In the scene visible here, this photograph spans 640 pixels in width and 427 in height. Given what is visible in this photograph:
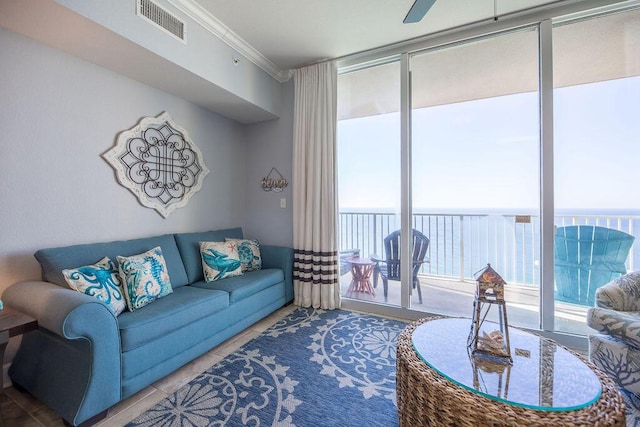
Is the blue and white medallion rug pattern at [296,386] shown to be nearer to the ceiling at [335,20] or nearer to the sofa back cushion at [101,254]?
the sofa back cushion at [101,254]

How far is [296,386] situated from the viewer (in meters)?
1.64

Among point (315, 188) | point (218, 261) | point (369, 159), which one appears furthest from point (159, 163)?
point (369, 159)

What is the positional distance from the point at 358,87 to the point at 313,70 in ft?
1.89

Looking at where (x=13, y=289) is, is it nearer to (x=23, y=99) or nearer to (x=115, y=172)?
(x=115, y=172)

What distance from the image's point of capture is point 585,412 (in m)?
0.88

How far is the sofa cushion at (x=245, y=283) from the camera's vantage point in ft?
7.32

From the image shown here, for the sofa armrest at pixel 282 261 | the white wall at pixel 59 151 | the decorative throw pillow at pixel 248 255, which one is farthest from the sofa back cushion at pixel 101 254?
the sofa armrest at pixel 282 261

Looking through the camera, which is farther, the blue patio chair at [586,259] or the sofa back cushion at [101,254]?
the blue patio chair at [586,259]

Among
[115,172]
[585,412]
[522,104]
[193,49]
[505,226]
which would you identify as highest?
[193,49]

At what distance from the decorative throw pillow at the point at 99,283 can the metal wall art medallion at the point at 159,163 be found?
84 cm

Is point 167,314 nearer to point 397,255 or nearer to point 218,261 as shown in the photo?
point 218,261

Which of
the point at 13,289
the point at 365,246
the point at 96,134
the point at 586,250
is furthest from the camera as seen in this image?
the point at 365,246

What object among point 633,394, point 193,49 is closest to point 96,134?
point 193,49

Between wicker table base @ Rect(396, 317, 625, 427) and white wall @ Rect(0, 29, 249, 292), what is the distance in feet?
8.12
